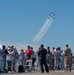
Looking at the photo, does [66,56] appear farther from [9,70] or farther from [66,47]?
[9,70]

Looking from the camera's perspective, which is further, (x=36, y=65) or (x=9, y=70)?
(x=36, y=65)

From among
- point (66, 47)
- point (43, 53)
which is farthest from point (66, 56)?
point (43, 53)

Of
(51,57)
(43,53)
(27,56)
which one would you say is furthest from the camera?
(51,57)

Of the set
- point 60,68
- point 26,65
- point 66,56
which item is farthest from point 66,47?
point 60,68

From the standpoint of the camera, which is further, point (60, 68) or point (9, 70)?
point (60, 68)

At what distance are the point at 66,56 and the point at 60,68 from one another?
5.88 metres

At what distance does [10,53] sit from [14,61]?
2.29ft

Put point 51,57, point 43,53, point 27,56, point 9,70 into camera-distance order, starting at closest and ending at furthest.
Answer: point 43,53 → point 9,70 → point 27,56 → point 51,57

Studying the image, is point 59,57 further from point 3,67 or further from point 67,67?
point 3,67

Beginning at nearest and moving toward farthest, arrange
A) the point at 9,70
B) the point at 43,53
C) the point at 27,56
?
1. the point at 43,53
2. the point at 9,70
3. the point at 27,56

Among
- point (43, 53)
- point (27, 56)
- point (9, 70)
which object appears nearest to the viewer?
point (43, 53)

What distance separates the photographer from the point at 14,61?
86.1 ft

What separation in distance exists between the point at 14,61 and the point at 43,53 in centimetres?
332

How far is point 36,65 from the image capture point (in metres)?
28.1
